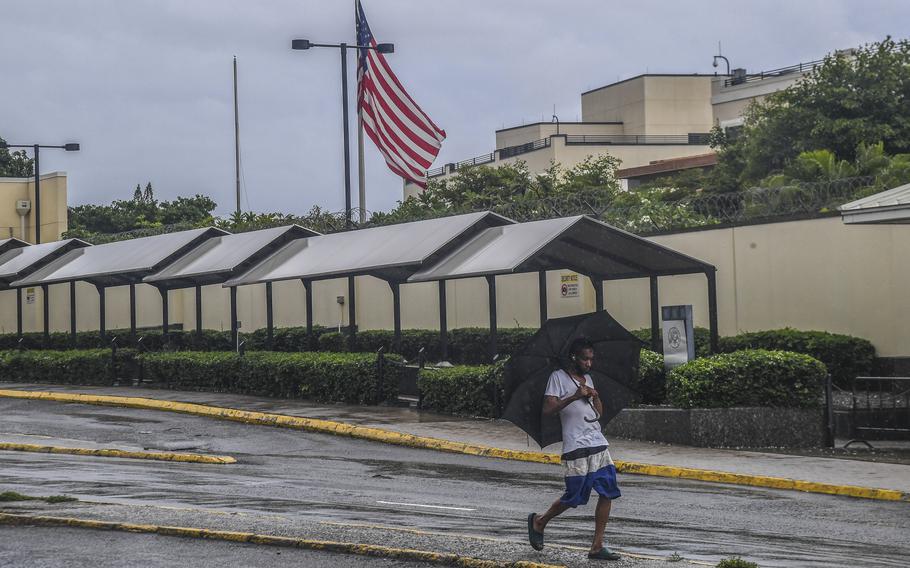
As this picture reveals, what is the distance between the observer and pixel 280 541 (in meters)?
10.9

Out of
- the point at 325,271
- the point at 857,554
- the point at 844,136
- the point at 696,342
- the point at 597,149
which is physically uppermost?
the point at 597,149

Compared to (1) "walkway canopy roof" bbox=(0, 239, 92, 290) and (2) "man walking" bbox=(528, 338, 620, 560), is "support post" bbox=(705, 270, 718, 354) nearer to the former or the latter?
(2) "man walking" bbox=(528, 338, 620, 560)

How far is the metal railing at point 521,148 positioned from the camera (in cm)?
9844

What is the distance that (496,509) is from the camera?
1329 centimetres

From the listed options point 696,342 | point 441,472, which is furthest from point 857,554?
point 696,342

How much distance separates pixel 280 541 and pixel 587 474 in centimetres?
269

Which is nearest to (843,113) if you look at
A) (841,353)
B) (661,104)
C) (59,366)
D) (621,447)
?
(841,353)

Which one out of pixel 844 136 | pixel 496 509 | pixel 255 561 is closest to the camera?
pixel 255 561

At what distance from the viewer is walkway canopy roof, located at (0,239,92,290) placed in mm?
38438

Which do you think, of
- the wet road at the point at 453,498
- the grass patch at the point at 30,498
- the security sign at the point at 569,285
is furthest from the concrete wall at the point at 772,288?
the grass patch at the point at 30,498

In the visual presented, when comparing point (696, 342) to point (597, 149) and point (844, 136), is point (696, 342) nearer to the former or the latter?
point (844, 136)

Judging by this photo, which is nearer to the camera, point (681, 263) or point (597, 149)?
point (681, 263)

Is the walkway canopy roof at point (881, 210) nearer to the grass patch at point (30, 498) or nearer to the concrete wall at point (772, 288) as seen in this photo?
the concrete wall at point (772, 288)

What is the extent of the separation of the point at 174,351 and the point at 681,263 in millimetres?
14394
